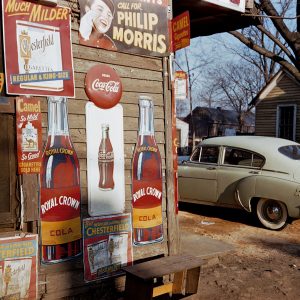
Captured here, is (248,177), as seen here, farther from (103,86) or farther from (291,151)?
(103,86)

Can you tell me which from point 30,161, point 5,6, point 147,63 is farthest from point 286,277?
point 5,6

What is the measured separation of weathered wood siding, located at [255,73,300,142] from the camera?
842 inches

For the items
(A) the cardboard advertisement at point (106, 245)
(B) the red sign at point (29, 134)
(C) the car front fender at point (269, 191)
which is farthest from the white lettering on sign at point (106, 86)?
(C) the car front fender at point (269, 191)

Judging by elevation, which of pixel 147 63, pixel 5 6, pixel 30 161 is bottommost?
pixel 30 161

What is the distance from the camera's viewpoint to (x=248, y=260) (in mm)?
6117

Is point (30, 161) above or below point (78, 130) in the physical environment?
below

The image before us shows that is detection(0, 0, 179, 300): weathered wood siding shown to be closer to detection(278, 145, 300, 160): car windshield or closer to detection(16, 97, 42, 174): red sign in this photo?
detection(16, 97, 42, 174): red sign

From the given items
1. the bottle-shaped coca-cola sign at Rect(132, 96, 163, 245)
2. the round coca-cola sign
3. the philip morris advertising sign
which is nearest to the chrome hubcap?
the bottle-shaped coca-cola sign at Rect(132, 96, 163, 245)

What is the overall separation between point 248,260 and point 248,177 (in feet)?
7.09

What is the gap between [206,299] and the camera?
4730mm

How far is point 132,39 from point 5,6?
1477 millimetres

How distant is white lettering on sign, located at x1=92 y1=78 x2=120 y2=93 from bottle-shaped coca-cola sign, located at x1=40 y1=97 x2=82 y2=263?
43cm

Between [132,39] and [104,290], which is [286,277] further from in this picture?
[132,39]

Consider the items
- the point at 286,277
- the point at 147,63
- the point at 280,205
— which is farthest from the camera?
the point at 280,205
